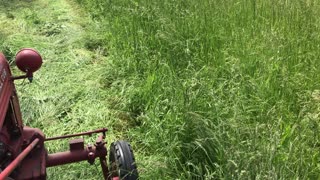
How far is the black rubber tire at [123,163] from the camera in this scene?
261 centimetres

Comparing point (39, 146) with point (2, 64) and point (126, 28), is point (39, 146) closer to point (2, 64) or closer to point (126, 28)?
point (2, 64)

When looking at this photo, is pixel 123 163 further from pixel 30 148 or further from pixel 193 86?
pixel 193 86

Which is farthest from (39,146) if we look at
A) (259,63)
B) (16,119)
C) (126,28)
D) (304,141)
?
(126,28)

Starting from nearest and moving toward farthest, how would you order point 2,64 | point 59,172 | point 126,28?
point 2,64, point 59,172, point 126,28

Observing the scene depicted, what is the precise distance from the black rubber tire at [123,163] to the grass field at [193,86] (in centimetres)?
25

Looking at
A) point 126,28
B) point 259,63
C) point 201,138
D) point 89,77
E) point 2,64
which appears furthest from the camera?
point 126,28

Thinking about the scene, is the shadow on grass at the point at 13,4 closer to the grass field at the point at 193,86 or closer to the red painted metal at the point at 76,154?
the grass field at the point at 193,86

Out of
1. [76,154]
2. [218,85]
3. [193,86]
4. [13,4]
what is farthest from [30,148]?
[13,4]

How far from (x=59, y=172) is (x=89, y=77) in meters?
1.64

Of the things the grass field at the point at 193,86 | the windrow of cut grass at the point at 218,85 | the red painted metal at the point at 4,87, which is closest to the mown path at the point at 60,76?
the grass field at the point at 193,86

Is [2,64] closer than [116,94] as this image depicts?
Yes

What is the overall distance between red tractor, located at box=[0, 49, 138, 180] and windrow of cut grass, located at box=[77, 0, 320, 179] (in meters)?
0.29

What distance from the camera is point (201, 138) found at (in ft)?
9.37

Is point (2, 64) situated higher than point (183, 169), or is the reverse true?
point (2, 64)
